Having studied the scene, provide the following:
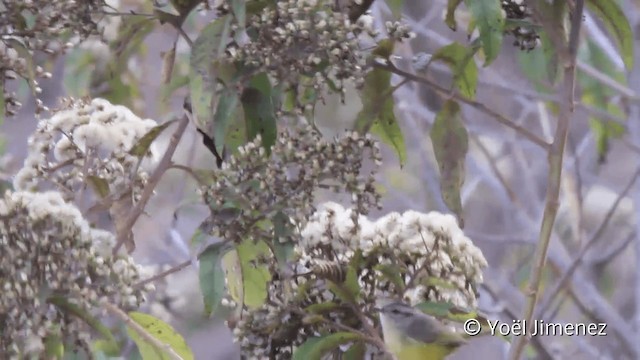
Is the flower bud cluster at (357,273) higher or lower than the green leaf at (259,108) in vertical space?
lower

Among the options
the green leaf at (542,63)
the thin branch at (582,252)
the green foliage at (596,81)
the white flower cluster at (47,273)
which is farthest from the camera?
the green foliage at (596,81)

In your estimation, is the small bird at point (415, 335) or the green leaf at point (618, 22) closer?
the small bird at point (415, 335)

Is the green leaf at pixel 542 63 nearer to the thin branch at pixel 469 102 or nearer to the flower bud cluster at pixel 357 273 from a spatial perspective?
the thin branch at pixel 469 102

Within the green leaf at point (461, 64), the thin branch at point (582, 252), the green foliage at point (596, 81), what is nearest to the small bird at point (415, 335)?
the green leaf at point (461, 64)

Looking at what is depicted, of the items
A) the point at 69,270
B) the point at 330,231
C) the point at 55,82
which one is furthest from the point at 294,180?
the point at 55,82

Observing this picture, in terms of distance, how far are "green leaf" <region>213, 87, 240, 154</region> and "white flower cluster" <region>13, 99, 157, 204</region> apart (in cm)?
10

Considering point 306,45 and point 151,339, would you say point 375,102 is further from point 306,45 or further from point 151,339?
point 151,339

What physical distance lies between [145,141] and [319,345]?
236mm

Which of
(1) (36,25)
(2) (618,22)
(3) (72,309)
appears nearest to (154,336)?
(3) (72,309)

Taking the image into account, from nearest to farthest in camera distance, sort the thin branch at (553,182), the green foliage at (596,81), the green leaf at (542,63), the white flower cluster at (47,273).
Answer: the white flower cluster at (47,273) < the thin branch at (553,182) < the green leaf at (542,63) < the green foliage at (596,81)

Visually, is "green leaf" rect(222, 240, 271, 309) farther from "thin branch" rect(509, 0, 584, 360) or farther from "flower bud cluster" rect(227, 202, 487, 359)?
"thin branch" rect(509, 0, 584, 360)

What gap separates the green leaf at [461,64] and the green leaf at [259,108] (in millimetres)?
144

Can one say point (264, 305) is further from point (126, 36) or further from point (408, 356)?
point (126, 36)

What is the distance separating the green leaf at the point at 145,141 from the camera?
875 millimetres
